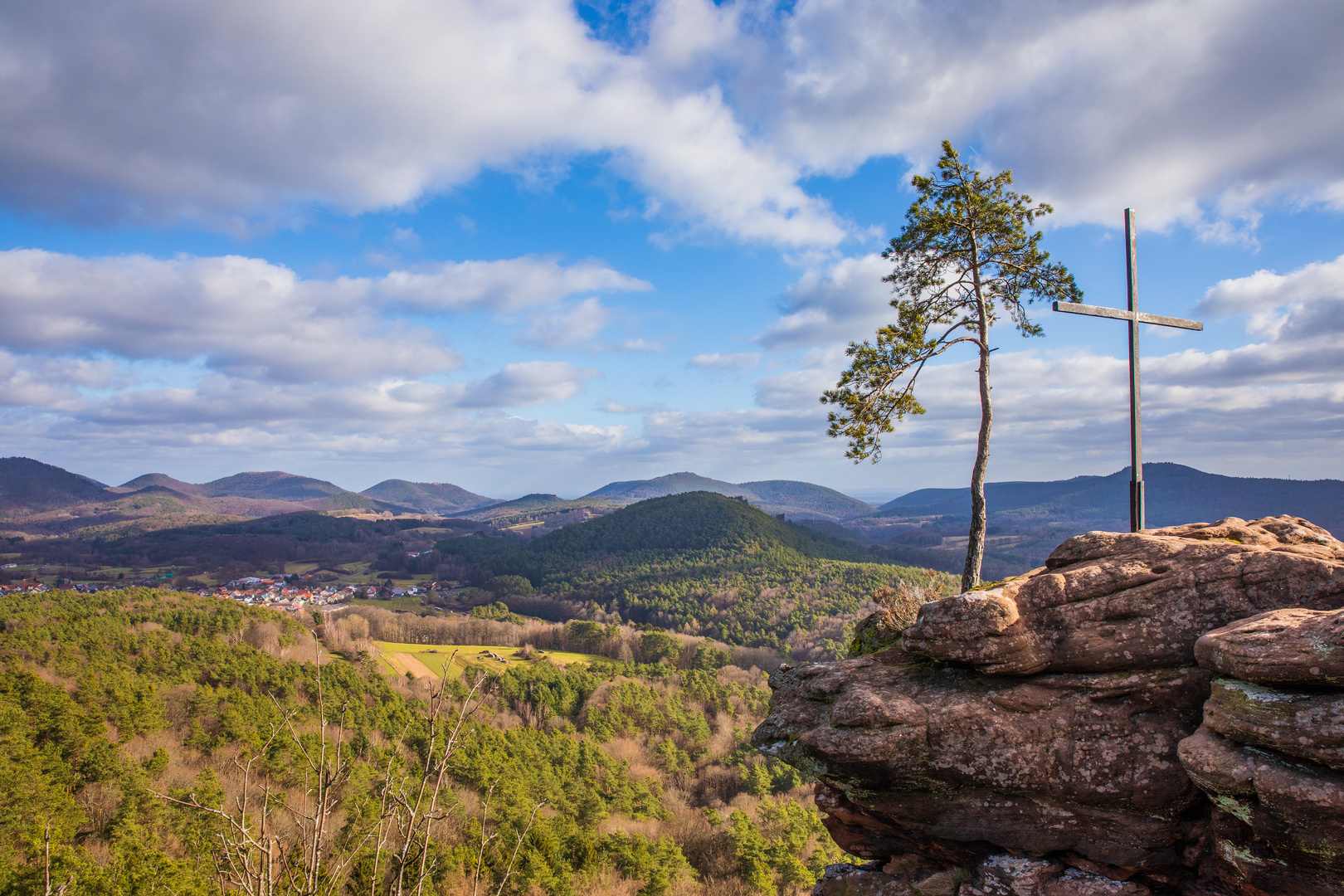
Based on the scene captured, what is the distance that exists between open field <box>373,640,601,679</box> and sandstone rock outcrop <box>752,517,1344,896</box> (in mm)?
61129

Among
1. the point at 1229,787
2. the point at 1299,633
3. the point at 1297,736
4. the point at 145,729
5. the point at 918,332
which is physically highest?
the point at 918,332

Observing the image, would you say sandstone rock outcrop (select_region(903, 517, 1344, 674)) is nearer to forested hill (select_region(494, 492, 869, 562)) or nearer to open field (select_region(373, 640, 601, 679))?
open field (select_region(373, 640, 601, 679))

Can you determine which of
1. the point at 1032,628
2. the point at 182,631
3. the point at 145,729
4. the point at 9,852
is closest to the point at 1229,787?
the point at 1032,628

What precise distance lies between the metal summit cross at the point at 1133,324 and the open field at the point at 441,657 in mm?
62460

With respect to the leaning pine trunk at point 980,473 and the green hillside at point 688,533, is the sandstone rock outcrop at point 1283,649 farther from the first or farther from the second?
the green hillside at point 688,533

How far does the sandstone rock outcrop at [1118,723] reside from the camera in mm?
5590

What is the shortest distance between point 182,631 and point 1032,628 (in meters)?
75.6

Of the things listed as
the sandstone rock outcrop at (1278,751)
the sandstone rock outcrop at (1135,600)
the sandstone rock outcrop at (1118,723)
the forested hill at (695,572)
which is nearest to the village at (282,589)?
the forested hill at (695,572)

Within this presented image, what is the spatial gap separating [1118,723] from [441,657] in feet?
250

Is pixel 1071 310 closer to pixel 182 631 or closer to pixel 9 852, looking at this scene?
pixel 9 852

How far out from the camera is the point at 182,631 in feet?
193

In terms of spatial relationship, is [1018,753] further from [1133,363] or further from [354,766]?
[354,766]

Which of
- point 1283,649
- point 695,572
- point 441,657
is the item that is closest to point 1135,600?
point 1283,649

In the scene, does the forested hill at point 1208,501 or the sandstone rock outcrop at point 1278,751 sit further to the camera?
the forested hill at point 1208,501
